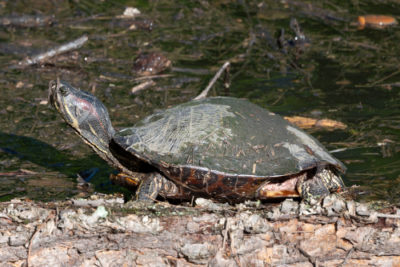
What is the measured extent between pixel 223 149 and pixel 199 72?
374cm

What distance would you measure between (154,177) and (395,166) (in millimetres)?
2230

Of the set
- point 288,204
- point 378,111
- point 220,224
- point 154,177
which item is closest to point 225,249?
point 220,224

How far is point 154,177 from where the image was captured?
12.8 feet

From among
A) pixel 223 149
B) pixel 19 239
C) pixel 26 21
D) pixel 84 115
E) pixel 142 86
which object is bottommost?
pixel 19 239

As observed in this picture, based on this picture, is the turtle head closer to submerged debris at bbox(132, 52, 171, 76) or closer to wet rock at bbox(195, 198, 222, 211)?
wet rock at bbox(195, 198, 222, 211)

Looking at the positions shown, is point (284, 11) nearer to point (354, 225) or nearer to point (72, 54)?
point (72, 54)

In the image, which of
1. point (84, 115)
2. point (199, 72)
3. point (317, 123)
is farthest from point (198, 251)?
point (199, 72)

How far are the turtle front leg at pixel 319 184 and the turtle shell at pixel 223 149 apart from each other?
0.08 m

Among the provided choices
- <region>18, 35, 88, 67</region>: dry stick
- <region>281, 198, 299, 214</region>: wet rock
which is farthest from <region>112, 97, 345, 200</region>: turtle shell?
<region>18, 35, 88, 67</region>: dry stick

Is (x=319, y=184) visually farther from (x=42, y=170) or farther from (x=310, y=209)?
(x=42, y=170)

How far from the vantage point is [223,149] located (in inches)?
148

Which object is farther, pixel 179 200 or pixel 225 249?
pixel 179 200

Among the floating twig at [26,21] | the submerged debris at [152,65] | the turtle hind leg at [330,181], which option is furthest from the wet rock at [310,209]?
the floating twig at [26,21]

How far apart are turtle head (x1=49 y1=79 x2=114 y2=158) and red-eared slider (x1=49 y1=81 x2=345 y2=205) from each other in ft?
0.73
